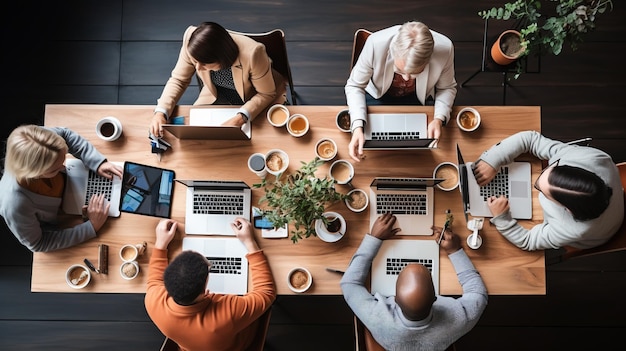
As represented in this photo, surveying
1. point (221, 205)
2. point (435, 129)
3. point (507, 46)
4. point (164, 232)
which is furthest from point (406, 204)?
point (507, 46)

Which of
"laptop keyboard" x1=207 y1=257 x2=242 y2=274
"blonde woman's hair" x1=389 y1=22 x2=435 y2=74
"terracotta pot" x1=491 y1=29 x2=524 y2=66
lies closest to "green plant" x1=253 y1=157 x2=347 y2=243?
"laptop keyboard" x1=207 y1=257 x2=242 y2=274

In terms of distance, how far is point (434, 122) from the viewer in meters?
2.00

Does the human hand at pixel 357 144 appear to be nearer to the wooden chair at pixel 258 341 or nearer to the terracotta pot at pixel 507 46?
the wooden chair at pixel 258 341

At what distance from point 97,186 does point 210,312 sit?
877 millimetres

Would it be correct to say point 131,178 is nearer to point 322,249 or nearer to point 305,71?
point 322,249

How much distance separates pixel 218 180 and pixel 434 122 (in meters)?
1.09

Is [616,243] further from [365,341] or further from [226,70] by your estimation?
[226,70]

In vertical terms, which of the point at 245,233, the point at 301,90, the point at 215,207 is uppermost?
the point at 301,90

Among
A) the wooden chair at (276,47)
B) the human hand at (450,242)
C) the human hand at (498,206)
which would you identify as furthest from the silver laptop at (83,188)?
the human hand at (498,206)

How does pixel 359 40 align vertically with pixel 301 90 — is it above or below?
above

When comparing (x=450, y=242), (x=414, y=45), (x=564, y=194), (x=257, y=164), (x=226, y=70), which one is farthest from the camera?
(x=226, y=70)

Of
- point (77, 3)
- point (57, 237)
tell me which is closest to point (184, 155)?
point (57, 237)

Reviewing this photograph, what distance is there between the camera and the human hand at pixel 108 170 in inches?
79.2

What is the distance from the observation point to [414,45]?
182 cm
